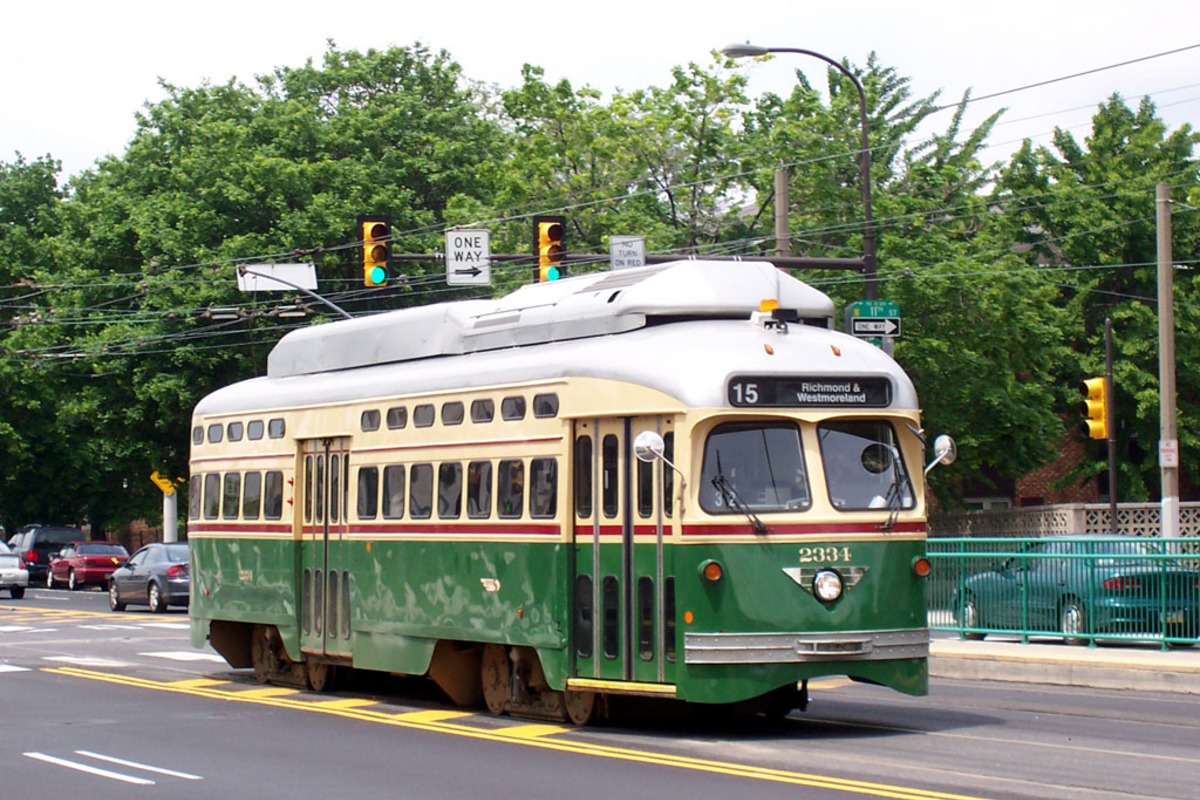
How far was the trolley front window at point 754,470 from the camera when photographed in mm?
13609

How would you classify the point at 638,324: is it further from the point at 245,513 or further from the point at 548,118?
the point at 548,118

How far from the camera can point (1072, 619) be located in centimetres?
2231

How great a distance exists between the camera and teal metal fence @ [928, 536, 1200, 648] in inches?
831

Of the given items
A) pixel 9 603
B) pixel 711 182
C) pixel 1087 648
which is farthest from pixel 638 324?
pixel 9 603

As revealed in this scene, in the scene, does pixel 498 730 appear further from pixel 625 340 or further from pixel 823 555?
pixel 625 340

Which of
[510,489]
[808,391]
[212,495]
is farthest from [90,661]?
[808,391]

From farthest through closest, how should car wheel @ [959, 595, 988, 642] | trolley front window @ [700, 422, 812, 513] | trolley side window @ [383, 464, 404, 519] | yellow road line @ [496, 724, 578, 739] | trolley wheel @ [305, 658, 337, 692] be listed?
car wheel @ [959, 595, 988, 642] < trolley wheel @ [305, 658, 337, 692] < trolley side window @ [383, 464, 404, 519] < yellow road line @ [496, 724, 578, 739] < trolley front window @ [700, 422, 812, 513]

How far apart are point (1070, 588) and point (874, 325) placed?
4.74m

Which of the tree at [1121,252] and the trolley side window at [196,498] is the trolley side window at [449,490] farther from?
the tree at [1121,252]

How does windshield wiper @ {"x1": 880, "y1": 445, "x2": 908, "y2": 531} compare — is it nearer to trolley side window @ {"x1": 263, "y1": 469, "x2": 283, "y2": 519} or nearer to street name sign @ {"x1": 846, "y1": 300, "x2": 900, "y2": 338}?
trolley side window @ {"x1": 263, "y1": 469, "x2": 283, "y2": 519}

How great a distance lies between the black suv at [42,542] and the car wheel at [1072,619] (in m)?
43.2

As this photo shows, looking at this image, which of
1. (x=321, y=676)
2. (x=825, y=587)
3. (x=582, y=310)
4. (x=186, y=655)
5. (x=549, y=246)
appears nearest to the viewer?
(x=825, y=587)

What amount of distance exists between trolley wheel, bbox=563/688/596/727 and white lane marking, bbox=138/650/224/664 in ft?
31.1

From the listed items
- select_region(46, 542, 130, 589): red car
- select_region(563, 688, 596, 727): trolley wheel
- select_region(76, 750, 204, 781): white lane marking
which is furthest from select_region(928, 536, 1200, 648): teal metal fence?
select_region(46, 542, 130, 589): red car
